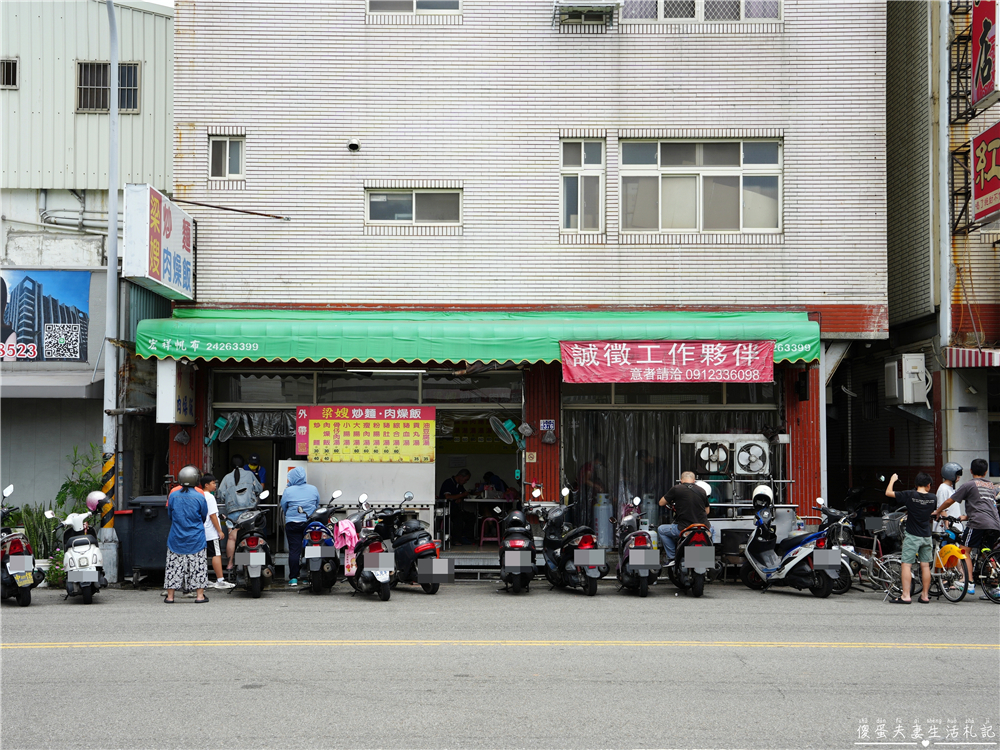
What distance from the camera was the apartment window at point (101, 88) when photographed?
1761cm

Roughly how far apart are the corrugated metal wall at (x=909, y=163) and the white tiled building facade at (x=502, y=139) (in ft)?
3.81

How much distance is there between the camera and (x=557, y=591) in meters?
12.9

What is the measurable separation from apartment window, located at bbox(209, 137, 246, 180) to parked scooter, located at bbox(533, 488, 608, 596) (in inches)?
318

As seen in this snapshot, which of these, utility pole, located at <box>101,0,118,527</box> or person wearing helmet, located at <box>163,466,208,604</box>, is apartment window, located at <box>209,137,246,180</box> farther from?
person wearing helmet, located at <box>163,466,208,604</box>

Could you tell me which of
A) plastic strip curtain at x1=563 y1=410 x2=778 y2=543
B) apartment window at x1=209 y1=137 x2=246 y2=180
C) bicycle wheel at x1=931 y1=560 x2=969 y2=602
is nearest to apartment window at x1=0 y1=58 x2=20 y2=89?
apartment window at x1=209 y1=137 x2=246 y2=180

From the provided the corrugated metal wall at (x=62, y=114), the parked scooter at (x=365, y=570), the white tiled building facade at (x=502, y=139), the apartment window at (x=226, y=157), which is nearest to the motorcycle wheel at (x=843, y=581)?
the white tiled building facade at (x=502, y=139)

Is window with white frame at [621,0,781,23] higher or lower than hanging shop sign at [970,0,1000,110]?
higher

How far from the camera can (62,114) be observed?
1755 cm

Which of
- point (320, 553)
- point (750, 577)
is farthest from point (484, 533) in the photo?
point (750, 577)

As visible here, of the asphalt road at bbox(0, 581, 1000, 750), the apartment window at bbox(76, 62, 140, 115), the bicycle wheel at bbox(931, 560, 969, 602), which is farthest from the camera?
the apartment window at bbox(76, 62, 140, 115)

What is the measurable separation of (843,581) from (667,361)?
405 cm

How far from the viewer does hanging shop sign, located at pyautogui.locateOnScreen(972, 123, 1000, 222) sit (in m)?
14.2

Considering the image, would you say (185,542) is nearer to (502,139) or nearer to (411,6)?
(502,139)

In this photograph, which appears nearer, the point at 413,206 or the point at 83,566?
the point at 83,566
